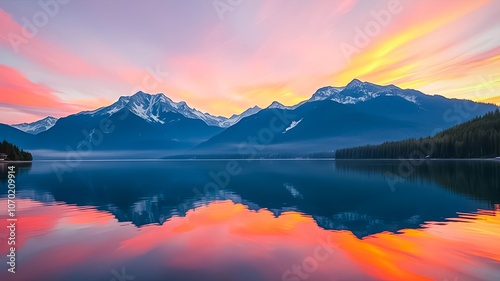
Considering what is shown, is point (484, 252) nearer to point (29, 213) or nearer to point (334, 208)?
point (334, 208)

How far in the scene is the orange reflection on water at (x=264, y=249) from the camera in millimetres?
17219

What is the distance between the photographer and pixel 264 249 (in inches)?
859

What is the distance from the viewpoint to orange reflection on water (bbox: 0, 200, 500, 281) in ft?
56.5

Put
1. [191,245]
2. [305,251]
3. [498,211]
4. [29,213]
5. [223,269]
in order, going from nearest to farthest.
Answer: [223,269] → [305,251] → [191,245] → [498,211] → [29,213]

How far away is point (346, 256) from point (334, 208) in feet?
60.6

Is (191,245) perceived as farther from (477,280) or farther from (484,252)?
(484,252)

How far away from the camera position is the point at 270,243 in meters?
23.4

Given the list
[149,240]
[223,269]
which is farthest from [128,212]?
[223,269]

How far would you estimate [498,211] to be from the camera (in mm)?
32344

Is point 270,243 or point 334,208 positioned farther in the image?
point 334,208

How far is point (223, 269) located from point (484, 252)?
16.3 metres

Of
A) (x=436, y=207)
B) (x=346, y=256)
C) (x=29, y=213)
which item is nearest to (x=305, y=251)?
(x=346, y=256)

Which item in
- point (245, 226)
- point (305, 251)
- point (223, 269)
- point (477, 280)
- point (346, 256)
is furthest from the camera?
point (245, 226)

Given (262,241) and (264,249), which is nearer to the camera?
(264,249)
